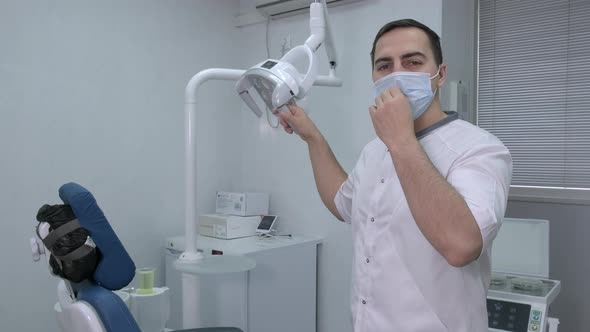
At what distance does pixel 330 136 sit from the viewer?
8.46ft

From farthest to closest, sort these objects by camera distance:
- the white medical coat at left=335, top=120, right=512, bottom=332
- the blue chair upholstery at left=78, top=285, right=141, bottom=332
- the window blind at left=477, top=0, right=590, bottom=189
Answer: the window blind at left=477, top=0, right=590, bottom=189, the blue chair upholstery at left=78, top=285, right=141, bottom=332, the white medical coat at left=335, top=120, right=512, bottom=332

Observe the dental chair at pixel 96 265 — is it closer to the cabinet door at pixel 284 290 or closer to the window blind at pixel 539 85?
the cabinet door at pixel 284 290

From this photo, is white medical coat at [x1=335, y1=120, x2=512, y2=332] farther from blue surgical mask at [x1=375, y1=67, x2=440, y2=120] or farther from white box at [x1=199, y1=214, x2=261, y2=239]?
white box at [x1=199, y1=214, x2=261, y2=239]

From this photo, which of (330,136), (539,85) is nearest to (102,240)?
(330,136)

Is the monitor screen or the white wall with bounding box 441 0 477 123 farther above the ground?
the white wall with bounding box 441 0 477 123

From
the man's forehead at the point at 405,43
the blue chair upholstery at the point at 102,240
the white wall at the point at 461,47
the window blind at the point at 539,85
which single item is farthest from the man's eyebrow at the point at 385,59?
the window blind at the point at 539,85

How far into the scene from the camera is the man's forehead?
1133 mm

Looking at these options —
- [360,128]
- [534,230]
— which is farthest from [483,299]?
[360,128]

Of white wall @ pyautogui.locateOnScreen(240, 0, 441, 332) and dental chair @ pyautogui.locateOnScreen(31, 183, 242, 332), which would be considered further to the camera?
white wall @ pyautogui.locateOnScreen(240, 0, 441, 332)

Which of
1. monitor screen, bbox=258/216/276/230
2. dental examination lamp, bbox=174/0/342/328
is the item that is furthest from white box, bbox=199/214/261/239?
dental examination lamp, bbox=174/0/342/328

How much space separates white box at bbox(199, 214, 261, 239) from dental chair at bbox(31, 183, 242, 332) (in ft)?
4.03

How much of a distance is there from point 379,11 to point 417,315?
1749 millimetres

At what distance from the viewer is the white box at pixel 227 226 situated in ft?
7.96

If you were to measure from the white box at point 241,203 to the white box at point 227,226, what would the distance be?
0.06 meters
